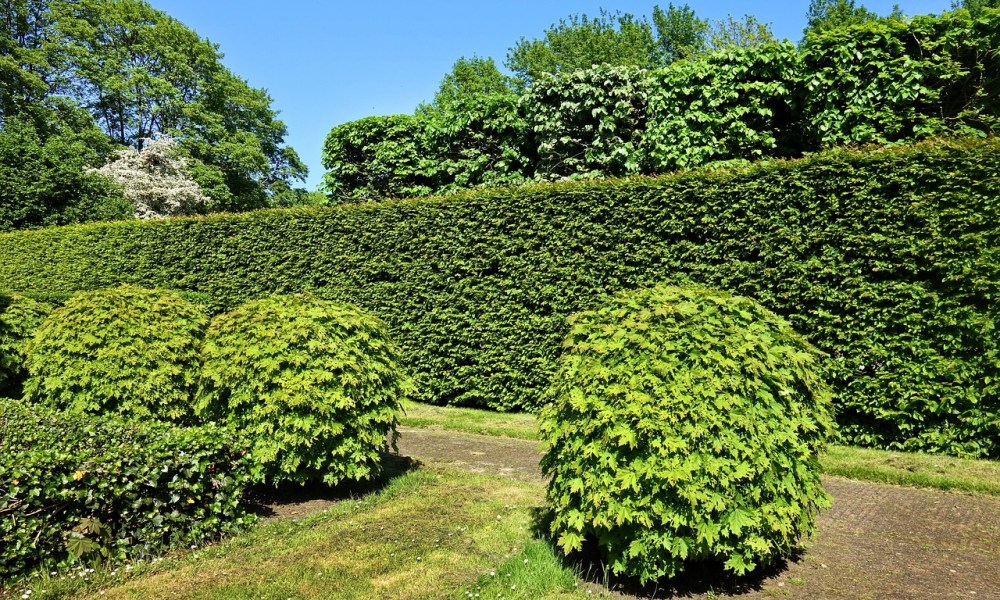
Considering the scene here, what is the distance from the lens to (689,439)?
3646mm

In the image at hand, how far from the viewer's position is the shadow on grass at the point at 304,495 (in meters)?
5.52

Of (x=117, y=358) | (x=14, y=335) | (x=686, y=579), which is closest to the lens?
(x=686, y=579)

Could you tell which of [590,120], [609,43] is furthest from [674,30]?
[590,120]

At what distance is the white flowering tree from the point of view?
1104 inches

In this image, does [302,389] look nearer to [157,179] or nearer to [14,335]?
[14,335]

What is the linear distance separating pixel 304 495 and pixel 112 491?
1.91 meters

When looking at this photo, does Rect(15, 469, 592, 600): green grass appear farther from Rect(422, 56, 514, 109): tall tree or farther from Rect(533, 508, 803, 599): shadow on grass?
Rect(422, 56, 514, 109): tall tree

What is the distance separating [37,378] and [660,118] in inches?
395

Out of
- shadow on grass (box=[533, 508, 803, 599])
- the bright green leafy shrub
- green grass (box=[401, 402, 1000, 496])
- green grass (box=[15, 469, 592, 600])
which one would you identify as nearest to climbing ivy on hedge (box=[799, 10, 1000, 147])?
the bright green leafy shrub

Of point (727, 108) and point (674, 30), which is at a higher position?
point (674, 30)

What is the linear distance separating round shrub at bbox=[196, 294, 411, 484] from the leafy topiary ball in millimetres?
2235

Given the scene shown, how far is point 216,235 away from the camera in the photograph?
1410cm

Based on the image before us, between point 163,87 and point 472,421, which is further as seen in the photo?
point 163,87

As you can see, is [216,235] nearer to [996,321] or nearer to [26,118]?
[996,321]
